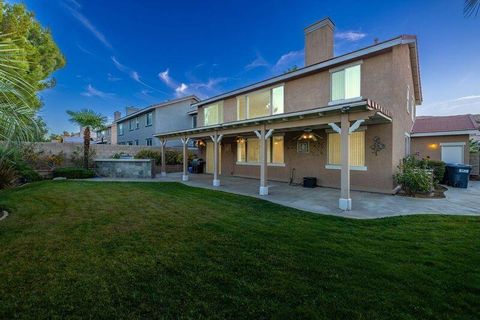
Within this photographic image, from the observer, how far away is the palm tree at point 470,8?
7.06ft

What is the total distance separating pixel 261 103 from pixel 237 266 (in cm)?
1059

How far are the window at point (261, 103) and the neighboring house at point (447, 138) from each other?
26.3ft

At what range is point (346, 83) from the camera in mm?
9469

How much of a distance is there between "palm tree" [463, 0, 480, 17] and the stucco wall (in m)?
13.2

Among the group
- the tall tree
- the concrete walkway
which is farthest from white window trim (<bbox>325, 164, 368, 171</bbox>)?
the tall tree

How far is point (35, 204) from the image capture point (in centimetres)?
670

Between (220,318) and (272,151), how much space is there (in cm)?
1091

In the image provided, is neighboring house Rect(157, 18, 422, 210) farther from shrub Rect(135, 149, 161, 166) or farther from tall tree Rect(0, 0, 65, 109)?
tall tree Rect(0, 0, 65, 109)

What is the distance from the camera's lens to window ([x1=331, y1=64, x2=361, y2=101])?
9.24 metres

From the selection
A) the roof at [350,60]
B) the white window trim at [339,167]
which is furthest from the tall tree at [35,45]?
the white window trim at [339,167]

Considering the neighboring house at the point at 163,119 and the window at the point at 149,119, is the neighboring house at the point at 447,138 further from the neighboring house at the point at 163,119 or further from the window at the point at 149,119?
the window at the point at 149,119

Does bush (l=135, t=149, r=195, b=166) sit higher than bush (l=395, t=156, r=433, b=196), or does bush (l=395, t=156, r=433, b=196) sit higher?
bush (l=135, t=149, r=195, b=166)

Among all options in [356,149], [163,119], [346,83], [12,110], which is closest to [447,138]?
[356,149]

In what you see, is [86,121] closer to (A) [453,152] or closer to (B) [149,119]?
(B) [149,119]
